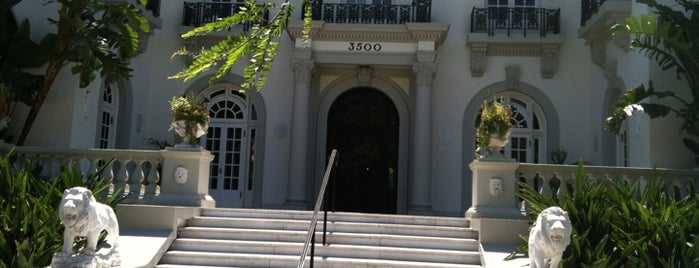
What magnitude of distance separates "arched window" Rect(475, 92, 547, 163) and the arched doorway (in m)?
2.40

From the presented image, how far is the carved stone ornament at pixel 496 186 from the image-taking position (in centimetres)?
1059

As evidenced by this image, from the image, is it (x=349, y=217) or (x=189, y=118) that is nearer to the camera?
(x=349, y=217)

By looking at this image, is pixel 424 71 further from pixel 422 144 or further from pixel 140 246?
pixel 140 246

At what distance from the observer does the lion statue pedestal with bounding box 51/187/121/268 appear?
7016 mm

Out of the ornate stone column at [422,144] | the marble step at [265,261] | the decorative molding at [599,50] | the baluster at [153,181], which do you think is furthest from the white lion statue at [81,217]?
the decorative molding at [599,50]

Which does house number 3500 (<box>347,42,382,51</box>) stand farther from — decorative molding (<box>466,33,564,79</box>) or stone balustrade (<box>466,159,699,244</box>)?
stone balustrade (<box>466,159,699,244</box>)

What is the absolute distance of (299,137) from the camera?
16.2m

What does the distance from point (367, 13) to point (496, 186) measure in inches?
299

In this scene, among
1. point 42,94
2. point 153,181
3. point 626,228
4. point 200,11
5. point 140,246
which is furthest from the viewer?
point 200,11

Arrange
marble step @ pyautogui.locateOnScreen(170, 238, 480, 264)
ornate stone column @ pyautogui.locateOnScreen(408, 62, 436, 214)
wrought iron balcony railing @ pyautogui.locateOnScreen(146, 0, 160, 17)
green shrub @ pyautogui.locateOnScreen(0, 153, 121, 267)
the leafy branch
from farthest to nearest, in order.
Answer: ornate stone column @ pyautogui.locateOnScreen(408, 62, 436, 214)
wrought iron balcony railing @ pyautogui.locateOnScreen(146, 0, 160, 17)
marble step @ pyautogui.locateOnScreen(170, 238, 480, 264)
green shrub @ pyautogui.locateOnScreen(0, 153, 121, 267)
the leafy branch

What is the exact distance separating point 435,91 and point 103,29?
8172 millimetres

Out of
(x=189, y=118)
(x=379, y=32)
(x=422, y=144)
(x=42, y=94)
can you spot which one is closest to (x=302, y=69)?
A: (x=379, y=32)

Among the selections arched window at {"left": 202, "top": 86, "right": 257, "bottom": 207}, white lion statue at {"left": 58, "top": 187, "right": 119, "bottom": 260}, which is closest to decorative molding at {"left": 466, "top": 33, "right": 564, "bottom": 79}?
arched window at {"left": 202, "top": 86, "right": 257, "bottom": 207}

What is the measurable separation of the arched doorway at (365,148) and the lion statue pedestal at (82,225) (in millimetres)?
9923
